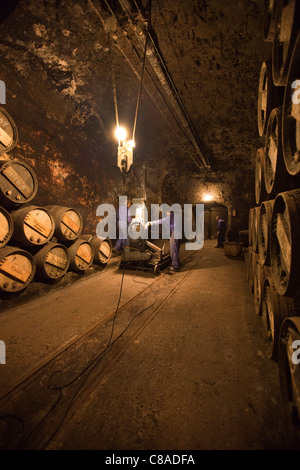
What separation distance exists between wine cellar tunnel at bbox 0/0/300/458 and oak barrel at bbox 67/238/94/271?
40 mm

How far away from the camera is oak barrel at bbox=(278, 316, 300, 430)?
1.49 metres

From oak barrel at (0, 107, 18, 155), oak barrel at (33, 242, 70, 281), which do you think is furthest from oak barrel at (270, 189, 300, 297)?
oak barrel at (0, 107, 18, 155)

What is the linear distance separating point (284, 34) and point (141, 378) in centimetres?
376

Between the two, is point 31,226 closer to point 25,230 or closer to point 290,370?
point 25,230

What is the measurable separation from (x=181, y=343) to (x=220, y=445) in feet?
4.16

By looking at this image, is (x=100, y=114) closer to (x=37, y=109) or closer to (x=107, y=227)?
(x=37, y=109)

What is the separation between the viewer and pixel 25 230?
3822mm

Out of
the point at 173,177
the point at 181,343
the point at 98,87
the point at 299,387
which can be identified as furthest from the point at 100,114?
the point at 299,387

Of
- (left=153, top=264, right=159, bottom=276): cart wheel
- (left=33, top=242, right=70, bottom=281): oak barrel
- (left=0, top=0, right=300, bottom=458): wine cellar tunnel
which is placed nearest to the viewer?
(left=0, top=0, right=300, bottom=458): wine cellar tunnel

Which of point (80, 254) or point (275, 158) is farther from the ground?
point (275, 158)

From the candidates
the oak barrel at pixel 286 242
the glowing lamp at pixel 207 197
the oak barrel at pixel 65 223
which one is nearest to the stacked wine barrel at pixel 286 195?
the oak barrel at pixel 286 242

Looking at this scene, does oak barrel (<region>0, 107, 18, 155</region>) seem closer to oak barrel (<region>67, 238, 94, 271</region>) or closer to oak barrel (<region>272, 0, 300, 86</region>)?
oak barrel (<region>67, 238, 94, 271</region>)

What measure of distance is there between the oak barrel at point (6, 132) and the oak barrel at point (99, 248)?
293cm

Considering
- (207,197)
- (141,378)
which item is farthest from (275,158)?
(207,197)
